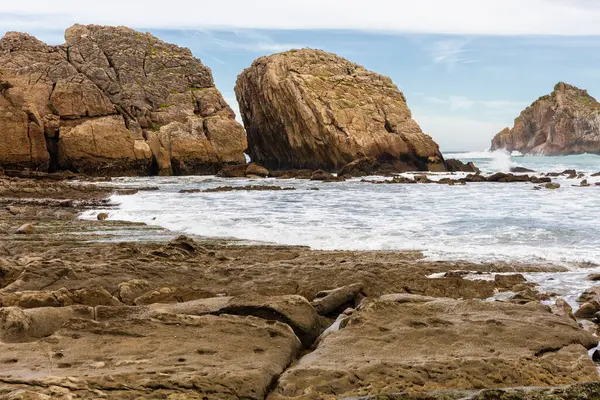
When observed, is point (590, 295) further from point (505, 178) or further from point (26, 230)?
point (505, 178)

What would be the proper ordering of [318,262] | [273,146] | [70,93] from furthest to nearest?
[273,146], [70,93], [318,262]

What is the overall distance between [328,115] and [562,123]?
95.1 m

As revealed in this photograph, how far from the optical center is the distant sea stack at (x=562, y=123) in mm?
128250

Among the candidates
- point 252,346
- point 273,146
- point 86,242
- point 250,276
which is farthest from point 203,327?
point 273,146

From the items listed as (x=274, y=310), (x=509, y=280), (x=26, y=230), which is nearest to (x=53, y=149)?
(x=26, y=230)

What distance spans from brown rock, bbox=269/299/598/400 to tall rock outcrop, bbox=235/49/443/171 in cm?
4970

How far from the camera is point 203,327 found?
5.19 metres

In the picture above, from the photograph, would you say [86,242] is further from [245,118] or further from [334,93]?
[245,118]

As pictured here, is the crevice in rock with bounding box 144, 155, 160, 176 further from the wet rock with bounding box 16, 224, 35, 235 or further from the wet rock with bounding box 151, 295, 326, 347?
the wet rock with bounding box 151, 295, 326, 347

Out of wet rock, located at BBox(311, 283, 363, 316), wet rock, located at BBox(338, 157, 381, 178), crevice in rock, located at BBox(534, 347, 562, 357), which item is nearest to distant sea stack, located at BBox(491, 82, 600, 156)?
wet rock, located at BBox(338, 157, 381, 178)

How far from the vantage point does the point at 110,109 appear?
4897 cm

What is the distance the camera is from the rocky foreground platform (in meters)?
4.03

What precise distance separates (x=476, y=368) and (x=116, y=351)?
9.42 ft

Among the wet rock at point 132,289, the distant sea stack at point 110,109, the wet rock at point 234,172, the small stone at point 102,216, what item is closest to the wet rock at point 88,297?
the wet rock at point 132,289
